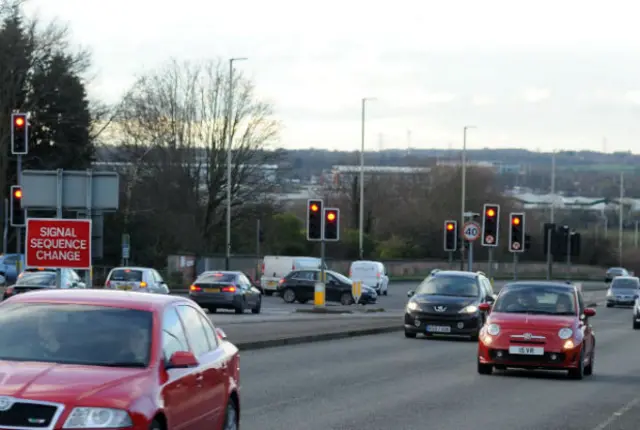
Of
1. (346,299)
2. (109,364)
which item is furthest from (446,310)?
(346,299)

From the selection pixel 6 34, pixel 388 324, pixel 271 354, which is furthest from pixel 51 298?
pixel 6 34

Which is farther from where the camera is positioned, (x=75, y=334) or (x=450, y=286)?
(x=450, y=286)

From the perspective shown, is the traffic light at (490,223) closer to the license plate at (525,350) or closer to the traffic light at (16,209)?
the traffic light at (16,209)

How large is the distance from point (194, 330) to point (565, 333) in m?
11.7

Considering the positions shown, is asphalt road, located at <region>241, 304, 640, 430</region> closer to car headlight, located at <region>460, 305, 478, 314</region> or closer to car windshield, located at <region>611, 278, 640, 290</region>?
car headlight, located at <region>460, 305, 478, 314</region>

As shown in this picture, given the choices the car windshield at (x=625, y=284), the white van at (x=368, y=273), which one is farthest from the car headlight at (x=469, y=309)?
the car windshield at (x=625, y=284)

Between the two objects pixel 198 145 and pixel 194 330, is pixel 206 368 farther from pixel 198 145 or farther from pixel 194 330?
pixel 198 145

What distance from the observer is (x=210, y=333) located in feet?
37.4

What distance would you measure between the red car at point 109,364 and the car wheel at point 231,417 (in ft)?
0.04

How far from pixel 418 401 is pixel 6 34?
51834mm

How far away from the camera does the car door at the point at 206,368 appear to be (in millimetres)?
10398

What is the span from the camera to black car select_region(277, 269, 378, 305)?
188ft

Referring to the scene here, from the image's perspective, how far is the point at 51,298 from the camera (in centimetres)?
1026

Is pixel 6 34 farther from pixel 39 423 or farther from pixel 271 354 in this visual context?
pixel 39 423
